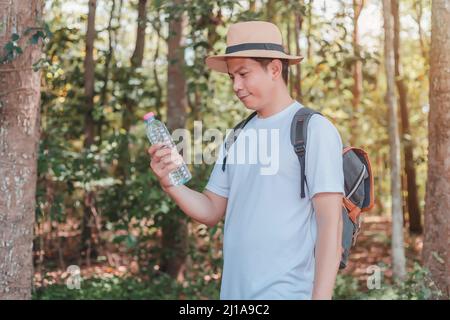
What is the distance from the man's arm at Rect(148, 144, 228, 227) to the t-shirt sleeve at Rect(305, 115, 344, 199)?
1.73 ft

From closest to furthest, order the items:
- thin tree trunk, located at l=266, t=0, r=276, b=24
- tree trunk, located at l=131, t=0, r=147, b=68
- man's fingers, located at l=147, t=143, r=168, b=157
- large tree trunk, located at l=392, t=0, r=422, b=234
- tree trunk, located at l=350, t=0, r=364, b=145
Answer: man's fingers, located at l=147, t=143, r=168, b=157, thin tree trunk, located at l=266, t=0, r=276, b=24, tree trunk, located at l=350, t=0, r=364, b=145, tree trunk, located at l=131, t=0, r=147, b=68, large tree trunk, located at l=392, t=0, r=422, b=234

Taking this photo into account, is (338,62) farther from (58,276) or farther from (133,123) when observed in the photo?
(58,276)

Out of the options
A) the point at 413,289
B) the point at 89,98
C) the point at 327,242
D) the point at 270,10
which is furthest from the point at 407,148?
the point at 327,242

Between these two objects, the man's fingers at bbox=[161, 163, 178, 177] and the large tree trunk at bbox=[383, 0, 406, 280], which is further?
the large tree trunk at bbox=[383, 0, 406, 280]

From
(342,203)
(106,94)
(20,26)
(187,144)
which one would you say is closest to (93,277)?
(187,144)

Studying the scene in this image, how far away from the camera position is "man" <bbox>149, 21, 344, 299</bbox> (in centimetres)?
270

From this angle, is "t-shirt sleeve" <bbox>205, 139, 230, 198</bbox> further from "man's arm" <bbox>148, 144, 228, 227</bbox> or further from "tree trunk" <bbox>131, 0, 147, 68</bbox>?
"tree trunk" <bbox>131, 0, 147, 68</bbox>

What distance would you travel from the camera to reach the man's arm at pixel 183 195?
2908mm

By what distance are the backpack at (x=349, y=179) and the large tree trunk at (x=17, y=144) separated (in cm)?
261

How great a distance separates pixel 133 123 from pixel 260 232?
6.59 m

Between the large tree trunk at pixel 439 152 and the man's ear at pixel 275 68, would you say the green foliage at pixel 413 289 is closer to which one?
the large tree trunk at pixel 439 152

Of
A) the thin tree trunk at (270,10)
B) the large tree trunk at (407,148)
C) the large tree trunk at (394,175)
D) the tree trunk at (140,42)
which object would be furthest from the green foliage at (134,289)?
the large tree trunk at (407,148)

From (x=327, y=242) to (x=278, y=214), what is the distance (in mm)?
220

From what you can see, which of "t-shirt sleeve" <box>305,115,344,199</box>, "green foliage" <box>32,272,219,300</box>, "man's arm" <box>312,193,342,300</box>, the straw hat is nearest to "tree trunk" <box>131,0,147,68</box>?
"green foliage" <box>32,272,219,300</box>
